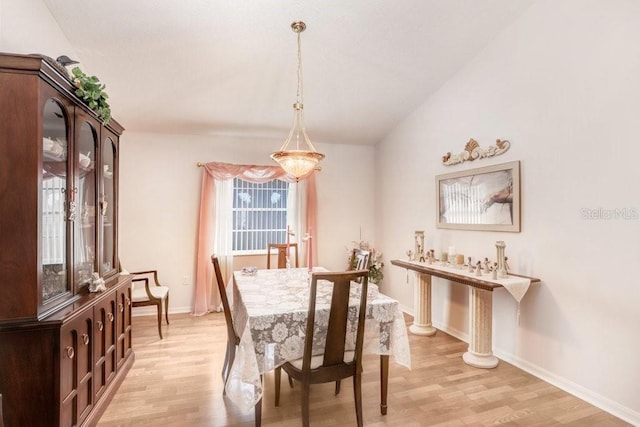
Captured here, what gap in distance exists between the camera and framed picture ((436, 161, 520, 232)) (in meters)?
3.08

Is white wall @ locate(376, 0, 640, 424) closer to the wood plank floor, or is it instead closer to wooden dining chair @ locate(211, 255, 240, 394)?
the wood plank floor

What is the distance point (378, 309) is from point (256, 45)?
2.54 meters

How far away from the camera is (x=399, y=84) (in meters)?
3.86

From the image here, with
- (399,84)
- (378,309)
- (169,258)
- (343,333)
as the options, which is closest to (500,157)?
(399,84)

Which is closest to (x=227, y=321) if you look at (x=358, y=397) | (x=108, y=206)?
(x=358, y=397)

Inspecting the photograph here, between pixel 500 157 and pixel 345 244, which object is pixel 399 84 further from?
pixel 345 244

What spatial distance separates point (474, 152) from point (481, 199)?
0.50m

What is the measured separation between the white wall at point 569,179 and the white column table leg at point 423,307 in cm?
36

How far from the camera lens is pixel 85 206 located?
89.8 inches

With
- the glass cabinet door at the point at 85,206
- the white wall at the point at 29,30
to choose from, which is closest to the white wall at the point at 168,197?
the white wall at the point at 29,30

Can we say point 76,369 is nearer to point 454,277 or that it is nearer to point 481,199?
point 454,277

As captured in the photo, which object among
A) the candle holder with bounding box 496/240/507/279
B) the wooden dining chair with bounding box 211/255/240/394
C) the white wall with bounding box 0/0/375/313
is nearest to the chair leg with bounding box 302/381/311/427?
the wooden dining chair with bounding box 211/255/240/394

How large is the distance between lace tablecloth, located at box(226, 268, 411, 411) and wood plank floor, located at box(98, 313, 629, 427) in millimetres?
320

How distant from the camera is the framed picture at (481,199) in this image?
3081mm
